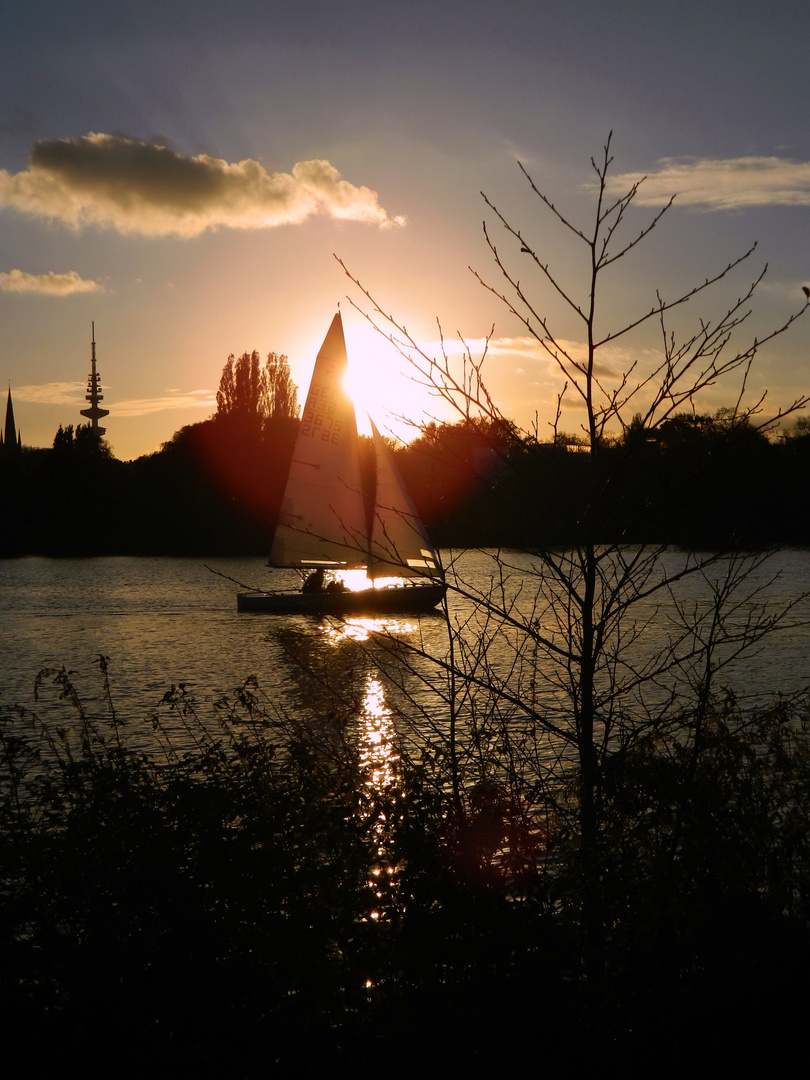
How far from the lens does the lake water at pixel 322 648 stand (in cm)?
1066

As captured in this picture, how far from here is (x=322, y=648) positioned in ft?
79.5

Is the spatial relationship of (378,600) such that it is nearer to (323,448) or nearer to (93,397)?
(323,448)

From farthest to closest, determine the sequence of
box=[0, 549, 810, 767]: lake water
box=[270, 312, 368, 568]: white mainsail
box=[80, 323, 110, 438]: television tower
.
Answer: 1. box=[80, 323, 110, 438]: television tower
2. box=[270, 312, 368, 568]: white mainsail
3. box=[0, 549, 810, 767]: lake water

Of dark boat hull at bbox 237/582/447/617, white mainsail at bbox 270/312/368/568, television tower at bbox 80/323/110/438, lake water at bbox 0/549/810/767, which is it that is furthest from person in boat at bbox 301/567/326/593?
television tower at bbox 80/323/110/438

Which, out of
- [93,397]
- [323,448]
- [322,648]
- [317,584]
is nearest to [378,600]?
[317,584]

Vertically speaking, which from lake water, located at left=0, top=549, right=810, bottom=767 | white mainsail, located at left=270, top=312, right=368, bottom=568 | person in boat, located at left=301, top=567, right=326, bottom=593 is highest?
white mainsail, located at left=270, top=312, right=368, bottom=568

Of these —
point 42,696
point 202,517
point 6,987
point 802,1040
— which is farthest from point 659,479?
point 202,517

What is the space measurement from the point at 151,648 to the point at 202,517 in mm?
50995

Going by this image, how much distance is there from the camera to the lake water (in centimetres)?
1066

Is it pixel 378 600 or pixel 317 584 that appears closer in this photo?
pixel 317 584

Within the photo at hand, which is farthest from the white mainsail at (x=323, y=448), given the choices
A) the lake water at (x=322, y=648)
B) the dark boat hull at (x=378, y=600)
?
the lake water at (x=322, y=648)

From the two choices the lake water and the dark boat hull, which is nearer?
the lake water

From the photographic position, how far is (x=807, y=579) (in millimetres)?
39812

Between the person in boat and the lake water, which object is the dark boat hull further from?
the lake water
